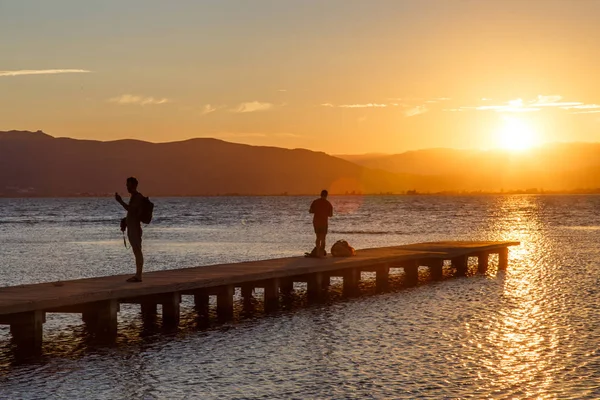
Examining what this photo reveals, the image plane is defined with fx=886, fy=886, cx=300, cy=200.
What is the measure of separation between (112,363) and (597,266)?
27.5m

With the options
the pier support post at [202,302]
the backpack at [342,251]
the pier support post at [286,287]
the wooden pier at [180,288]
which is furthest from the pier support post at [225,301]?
the backpack at [342,251]

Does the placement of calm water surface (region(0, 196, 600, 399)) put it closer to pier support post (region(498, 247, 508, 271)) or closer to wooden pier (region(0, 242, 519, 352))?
wooden pier (region(0, 242, 519, 352))

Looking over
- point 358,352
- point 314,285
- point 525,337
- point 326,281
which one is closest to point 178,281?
point 358,352

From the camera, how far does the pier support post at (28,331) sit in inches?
691

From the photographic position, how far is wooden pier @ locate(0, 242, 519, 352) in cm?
1759

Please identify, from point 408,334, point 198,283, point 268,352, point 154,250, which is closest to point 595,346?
point 408,334

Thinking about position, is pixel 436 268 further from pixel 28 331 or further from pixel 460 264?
pixel 28 331

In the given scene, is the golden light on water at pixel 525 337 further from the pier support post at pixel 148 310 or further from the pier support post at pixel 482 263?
the pier support post at pixel 148 310

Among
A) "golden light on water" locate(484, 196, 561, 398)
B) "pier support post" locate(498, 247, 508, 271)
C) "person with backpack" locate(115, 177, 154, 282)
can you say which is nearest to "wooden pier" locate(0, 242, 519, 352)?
"person with backpack" locate(115, 177, 154, 282)

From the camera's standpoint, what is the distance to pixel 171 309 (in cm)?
2123

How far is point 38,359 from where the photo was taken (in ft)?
55.8

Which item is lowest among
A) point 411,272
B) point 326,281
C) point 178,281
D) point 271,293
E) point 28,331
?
point 326,281

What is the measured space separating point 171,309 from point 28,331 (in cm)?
433

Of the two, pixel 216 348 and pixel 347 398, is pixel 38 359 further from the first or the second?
pixel 347 398
